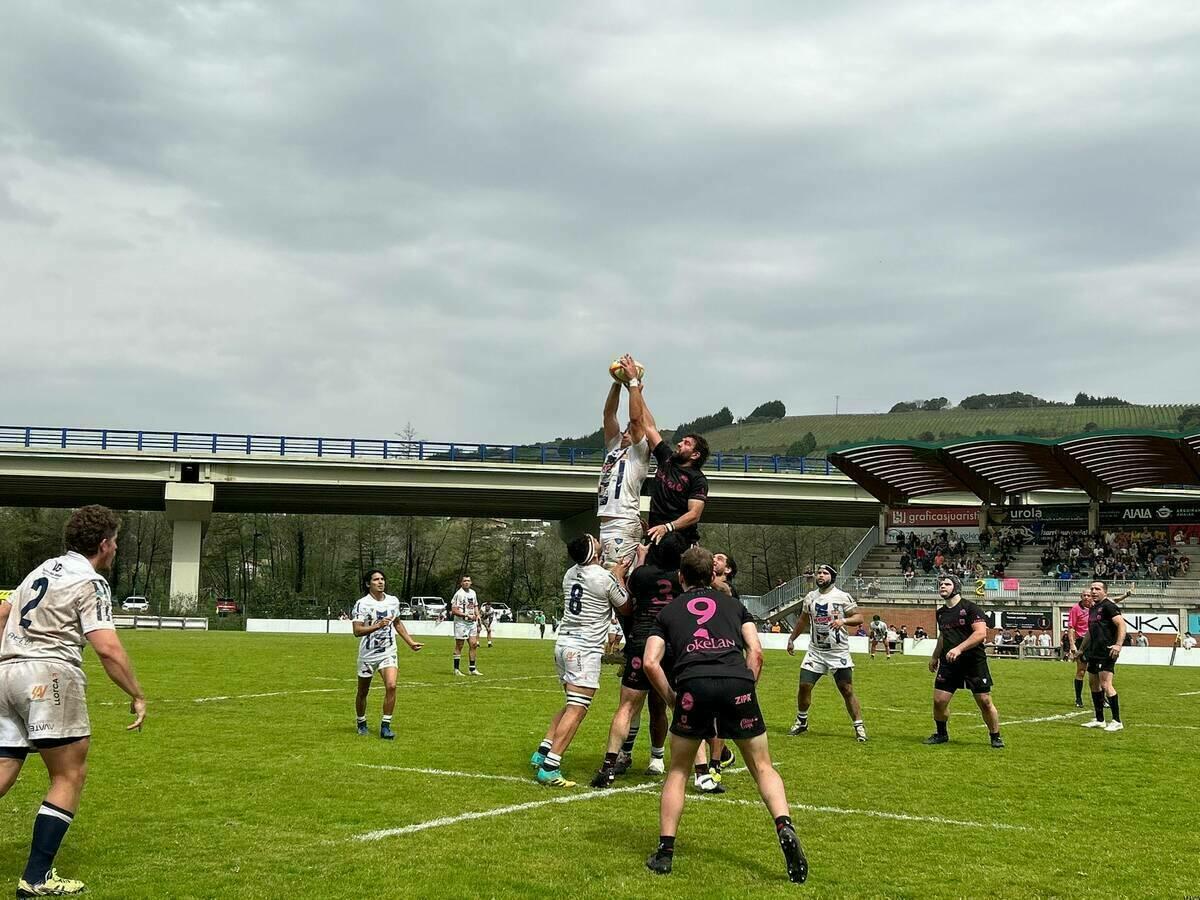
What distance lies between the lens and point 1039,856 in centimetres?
792

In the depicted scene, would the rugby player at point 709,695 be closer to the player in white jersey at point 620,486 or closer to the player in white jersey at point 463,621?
the player in white jersey at point 620,486

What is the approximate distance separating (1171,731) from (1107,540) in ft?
→ 140

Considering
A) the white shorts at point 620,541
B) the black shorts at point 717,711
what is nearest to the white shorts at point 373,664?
the white shorts at point 620,541

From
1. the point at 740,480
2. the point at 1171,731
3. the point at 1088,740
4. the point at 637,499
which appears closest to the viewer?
the point at 637,499

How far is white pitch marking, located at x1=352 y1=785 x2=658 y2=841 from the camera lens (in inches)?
324

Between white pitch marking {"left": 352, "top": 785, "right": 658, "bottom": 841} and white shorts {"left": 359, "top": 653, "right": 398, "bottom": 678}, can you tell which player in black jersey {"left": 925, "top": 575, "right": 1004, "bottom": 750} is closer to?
white pitch marking {"left": 352, "top": 785, "right": 658, "bottom": 841}

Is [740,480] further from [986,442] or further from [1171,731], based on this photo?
[1171,731]

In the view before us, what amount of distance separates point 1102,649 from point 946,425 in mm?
174897

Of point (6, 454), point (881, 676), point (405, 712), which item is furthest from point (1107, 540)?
point (6, 454)

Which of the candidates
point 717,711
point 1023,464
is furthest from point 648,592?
point 1023,464

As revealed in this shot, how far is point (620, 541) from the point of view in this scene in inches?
414

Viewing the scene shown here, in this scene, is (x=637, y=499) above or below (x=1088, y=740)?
above

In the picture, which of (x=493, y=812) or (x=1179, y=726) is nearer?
(x=493, y=812)

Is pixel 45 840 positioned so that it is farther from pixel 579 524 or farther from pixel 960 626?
pixel 579 524
